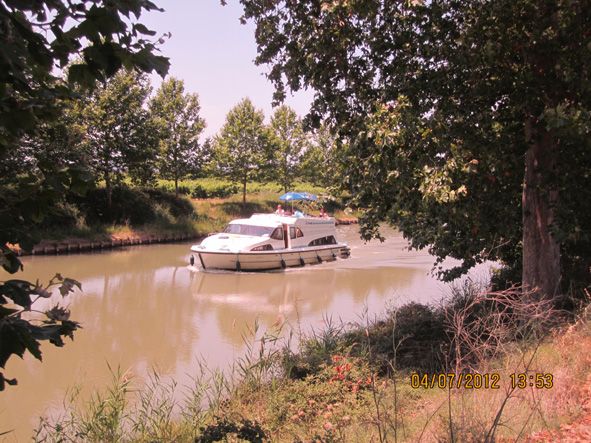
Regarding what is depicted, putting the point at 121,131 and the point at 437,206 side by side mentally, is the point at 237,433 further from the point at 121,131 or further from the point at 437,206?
the point at 121,131

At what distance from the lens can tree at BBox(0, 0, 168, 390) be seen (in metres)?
1.76

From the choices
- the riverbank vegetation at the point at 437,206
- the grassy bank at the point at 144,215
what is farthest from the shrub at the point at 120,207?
the riverbank vegetation at the point at 437,206

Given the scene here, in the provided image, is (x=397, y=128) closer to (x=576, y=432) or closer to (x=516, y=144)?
(x=516, y=144)

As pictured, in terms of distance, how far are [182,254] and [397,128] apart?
18.8m

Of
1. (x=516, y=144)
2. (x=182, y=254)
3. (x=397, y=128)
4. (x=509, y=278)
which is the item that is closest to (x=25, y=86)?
(x=397, y=128)

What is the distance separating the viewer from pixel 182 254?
2433 cm

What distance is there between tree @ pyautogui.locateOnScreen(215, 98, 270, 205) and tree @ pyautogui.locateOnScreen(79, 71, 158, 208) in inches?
367

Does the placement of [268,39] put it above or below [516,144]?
above

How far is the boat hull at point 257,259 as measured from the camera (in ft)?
62.8

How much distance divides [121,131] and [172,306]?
16.7 meters

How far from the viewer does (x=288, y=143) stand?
41.4m

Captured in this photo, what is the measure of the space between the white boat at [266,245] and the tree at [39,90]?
1695cm

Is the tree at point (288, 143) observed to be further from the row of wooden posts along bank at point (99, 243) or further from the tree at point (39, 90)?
the tree at point (39, 90)
